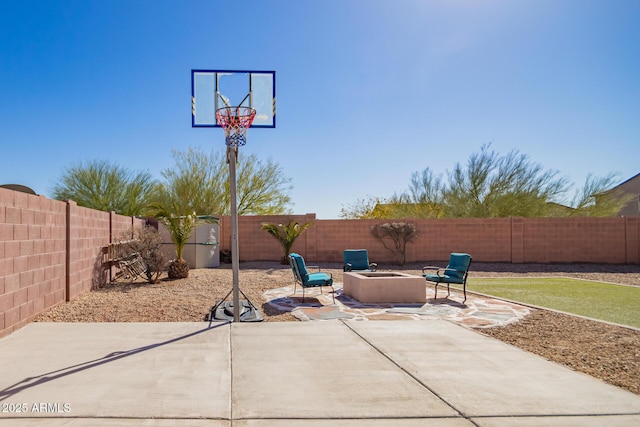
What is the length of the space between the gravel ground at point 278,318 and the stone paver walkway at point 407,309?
37 cm

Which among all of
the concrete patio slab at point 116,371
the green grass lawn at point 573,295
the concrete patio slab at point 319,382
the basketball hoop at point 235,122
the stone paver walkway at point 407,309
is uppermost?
the basketball hoop at point 235,122

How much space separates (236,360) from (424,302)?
5.85m

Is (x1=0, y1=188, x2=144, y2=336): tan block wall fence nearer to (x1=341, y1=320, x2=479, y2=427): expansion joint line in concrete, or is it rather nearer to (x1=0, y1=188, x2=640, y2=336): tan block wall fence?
(x1=341, y1=320, x2=479, y2=427): expansion joint line in concrete

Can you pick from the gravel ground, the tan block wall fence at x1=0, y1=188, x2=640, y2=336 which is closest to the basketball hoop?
the gravel ground

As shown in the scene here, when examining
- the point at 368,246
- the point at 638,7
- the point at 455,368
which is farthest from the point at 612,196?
the point at 455,368

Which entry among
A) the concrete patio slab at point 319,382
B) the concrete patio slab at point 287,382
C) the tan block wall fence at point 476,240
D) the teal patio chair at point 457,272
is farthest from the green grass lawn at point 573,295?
the concrete patio slab at point 319,382

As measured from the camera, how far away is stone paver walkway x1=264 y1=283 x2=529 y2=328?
8398mm

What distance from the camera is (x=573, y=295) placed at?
1163 centimetres

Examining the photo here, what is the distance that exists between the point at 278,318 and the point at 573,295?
312 inches

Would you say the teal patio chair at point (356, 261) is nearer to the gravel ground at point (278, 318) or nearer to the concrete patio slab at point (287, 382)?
the gravel ground at point (278, 318)

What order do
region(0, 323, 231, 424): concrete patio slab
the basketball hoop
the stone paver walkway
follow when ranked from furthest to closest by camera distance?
the stone paver walkway → the basketball hoop → region(0, 323, 231, 424): concrete patio slab

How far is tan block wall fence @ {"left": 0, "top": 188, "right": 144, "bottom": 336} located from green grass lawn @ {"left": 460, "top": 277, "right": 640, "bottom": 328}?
975 cm

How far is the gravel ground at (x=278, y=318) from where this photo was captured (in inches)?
226

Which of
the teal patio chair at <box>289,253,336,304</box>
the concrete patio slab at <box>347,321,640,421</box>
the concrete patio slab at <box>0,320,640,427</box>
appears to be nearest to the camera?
the concrete patio slab at <box>0,320,640,427</box>
